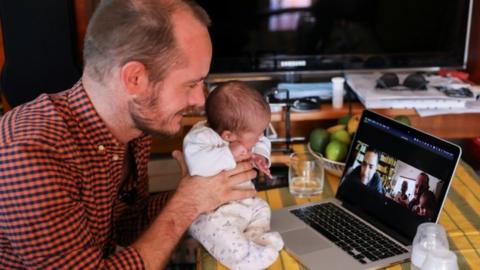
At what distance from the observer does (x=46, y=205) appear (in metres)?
0.91

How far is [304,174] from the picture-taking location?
4.51ft

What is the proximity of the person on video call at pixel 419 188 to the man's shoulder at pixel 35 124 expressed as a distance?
0.71m

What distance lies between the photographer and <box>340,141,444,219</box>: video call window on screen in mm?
1067

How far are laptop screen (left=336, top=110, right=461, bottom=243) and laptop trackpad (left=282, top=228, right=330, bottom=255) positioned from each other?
0.48ft

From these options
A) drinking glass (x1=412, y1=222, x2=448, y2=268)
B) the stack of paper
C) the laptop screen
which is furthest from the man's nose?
the stack of paper

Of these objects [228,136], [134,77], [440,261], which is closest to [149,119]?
[134,77]

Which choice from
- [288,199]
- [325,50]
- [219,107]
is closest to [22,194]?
[219,107]

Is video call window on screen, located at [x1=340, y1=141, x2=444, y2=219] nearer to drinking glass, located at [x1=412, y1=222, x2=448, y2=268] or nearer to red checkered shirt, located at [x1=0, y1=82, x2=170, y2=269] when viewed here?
drinking glass, located at [x1=412, y1=222, x2=448, y2=268]

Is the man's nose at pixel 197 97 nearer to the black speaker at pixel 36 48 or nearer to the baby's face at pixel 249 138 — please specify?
the baby's face at pixel 249 138

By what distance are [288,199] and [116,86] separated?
514 mm

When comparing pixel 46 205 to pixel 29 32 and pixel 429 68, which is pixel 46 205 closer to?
pixel 29 32

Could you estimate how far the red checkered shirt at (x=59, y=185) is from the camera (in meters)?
0.91

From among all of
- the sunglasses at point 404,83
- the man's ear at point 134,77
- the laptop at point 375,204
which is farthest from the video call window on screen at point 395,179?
the sunglasses at point 404,83

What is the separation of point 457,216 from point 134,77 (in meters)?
0.77
